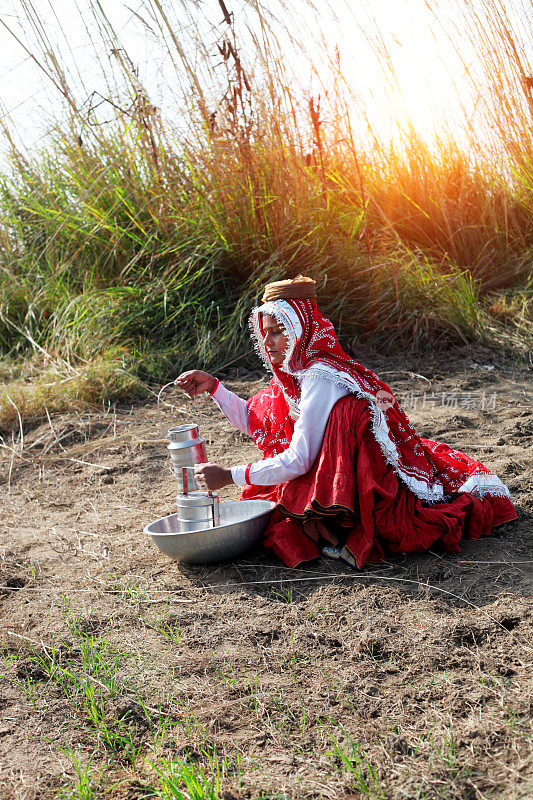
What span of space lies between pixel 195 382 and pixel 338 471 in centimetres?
77

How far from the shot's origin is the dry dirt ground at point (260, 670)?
1.62 metres

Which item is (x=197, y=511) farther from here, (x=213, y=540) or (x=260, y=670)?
(x=260, y=670)

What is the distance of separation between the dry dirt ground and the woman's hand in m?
0.34

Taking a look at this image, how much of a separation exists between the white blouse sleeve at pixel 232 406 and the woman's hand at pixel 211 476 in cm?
54

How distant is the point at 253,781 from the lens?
1616mm

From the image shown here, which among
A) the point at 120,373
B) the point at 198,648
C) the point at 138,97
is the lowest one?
the point at 198,648

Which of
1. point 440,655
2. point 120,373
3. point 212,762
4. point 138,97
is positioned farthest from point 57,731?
point 138,97

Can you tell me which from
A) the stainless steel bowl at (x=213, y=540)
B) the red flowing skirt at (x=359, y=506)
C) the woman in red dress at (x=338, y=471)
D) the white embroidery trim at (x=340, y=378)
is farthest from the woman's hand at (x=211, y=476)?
the white embroidery trim at (x=340, y=378)

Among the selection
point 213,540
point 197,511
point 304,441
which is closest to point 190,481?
point 197,511

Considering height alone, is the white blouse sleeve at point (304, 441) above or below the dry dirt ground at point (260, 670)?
above

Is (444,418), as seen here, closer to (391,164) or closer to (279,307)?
(279,307)

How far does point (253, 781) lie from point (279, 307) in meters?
1.50

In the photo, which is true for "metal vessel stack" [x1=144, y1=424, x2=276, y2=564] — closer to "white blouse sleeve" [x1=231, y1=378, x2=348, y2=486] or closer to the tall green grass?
"white blouse sleeve" [x1=231, y1=378, x2=348, y2=486]

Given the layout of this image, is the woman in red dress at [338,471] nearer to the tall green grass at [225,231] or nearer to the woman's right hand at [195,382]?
the woman's right hand at [195,382]
